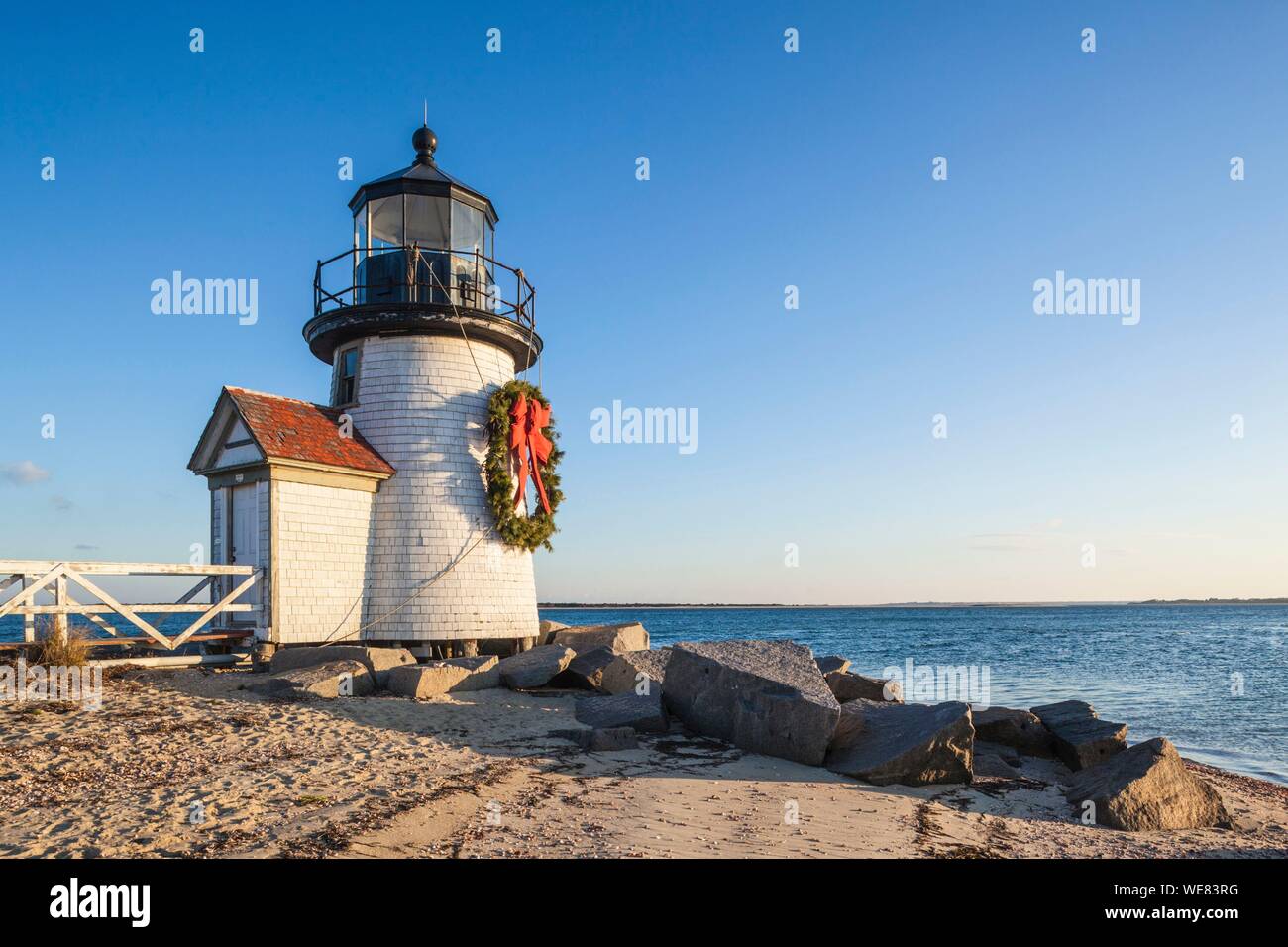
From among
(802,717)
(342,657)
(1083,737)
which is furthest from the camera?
(342,657)

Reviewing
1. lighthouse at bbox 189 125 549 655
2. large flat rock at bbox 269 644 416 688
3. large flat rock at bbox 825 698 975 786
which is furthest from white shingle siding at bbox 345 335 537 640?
large flat rock at bbox 825 698 975 786

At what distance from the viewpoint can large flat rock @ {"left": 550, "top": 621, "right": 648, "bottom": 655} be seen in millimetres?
18064

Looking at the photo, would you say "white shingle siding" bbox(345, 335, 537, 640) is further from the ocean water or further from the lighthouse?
the ocean water

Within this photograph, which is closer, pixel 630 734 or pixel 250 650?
pixel 630 734

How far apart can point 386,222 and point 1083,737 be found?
15037 millimetres

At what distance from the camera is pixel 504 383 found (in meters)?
18.2

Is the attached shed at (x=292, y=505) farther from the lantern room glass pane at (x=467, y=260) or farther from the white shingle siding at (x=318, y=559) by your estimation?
the lantern room glass pane at (x=467, y=260)

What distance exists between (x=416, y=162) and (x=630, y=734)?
13.1 m

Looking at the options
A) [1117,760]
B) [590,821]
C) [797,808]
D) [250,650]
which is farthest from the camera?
[250,650]

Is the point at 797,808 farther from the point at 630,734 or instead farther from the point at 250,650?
the point at 250,650

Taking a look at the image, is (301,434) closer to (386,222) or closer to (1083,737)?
(386,222)

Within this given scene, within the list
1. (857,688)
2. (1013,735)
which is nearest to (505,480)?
(857,688)

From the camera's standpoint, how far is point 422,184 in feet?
57.3
